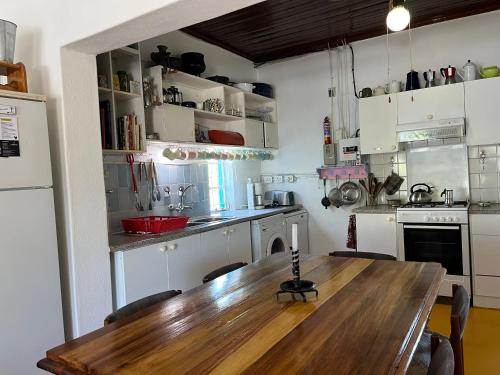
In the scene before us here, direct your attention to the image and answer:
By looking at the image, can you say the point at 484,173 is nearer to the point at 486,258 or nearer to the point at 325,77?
the point at 486,258

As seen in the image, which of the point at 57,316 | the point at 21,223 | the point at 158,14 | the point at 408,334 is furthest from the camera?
the point at 57,316

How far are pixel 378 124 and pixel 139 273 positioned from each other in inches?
107

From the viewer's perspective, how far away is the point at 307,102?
4.57 metres

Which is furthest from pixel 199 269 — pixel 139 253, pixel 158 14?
pixel 158 14

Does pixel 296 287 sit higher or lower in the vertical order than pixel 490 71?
lower

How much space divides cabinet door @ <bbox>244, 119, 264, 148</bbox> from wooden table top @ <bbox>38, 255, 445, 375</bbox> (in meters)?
2.62

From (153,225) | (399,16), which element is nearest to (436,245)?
(399,16)

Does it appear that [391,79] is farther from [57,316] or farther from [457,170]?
[57,316]

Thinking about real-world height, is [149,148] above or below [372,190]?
above

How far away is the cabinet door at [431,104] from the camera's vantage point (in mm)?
3506

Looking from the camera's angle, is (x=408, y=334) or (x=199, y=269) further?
(x=199, y=269)

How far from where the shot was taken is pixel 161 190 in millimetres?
3479

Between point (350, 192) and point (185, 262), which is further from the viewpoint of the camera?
point (350, 192)

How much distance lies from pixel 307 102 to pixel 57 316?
350 cm
